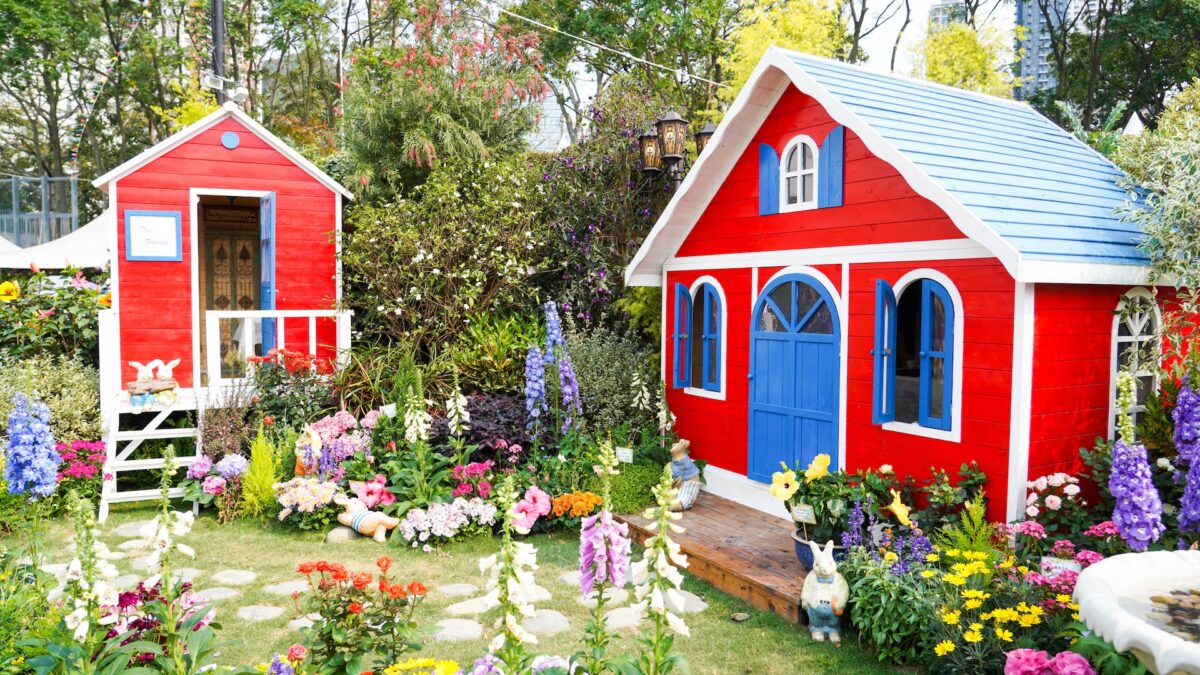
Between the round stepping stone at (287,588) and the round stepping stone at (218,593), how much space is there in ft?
0.73

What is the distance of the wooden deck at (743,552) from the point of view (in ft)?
18.4

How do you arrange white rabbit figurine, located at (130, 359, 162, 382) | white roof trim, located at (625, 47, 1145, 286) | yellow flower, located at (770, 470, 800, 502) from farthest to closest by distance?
white rabbit figurine, located at (130, 359, 162, 382), yellow flower, located at (770, 470, 800, 502), white roof trim, located at (625, 47, 1145, 286)

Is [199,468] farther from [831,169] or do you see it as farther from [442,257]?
[831,169]

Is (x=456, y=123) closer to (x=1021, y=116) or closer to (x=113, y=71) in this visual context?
(x=1021, y=116)

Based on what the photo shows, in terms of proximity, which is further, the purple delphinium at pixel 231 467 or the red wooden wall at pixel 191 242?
the red wooden wall at pixel 191 242

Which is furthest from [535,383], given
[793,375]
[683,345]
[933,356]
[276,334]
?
[933,356]

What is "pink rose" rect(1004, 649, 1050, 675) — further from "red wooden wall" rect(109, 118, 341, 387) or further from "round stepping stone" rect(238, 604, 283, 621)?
"red wooden wall" rect(109, 118, 341, 387)

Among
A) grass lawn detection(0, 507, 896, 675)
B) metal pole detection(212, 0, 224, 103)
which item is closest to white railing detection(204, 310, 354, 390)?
grass lawn detection(0, 507, 896, 675)

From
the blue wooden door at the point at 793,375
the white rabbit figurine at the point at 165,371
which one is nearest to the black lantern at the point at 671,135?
the blue wooden door at the point at 793,375

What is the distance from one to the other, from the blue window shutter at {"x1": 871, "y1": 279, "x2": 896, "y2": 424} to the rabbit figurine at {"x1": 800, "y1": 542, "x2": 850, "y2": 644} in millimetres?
1608

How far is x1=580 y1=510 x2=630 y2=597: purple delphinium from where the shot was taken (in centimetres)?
291

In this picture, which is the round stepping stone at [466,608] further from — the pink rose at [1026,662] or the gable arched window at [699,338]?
the gable arched window at [699,338]

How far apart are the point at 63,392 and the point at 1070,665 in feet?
31.5

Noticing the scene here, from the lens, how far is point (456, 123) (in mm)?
11555
